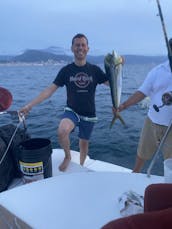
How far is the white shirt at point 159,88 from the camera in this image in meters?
3.38

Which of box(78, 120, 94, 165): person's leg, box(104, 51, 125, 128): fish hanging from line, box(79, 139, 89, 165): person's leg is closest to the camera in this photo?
box(104, 51, 125, 128): fish hanging from line

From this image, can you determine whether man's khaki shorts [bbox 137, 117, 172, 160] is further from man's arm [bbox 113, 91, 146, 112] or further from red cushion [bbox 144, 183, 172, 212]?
red cushion [bbox 144, 183, 172, 212]

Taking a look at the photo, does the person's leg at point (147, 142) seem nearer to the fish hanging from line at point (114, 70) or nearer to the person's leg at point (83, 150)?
the fish hanging from line at point (114, 70)

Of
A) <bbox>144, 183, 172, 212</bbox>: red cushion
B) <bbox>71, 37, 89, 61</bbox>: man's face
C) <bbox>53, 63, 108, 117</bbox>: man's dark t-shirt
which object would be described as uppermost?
<bbox>71, 37, 89, 61</bbox>: man's face

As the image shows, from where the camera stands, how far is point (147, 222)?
123 centimetres

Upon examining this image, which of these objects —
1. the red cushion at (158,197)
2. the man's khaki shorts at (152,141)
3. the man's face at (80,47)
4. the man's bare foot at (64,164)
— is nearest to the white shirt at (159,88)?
the man's khaki shorts at (152,141)

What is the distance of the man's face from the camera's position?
13.4 feet

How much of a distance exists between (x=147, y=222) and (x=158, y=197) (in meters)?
0.38

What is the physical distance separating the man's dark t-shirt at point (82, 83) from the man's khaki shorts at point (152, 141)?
860mm

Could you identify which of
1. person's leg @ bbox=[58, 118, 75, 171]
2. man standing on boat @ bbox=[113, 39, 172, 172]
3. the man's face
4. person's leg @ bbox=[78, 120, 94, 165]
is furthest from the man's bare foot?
the man's face

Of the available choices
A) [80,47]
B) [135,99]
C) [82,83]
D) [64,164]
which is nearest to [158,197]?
[135,99]

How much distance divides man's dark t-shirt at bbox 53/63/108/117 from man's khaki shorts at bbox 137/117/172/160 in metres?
0.86

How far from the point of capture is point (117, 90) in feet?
11.8

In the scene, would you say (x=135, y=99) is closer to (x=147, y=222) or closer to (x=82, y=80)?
(x=82, y=80)
